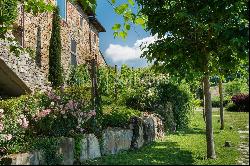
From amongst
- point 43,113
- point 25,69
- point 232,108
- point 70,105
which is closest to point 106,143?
point 70,105

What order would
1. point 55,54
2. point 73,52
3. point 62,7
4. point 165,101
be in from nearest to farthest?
1. point 165,101
2. point 55,54
3. point 62,7
4. point 73,52

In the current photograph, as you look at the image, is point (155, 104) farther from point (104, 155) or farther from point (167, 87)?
point (104, 155)

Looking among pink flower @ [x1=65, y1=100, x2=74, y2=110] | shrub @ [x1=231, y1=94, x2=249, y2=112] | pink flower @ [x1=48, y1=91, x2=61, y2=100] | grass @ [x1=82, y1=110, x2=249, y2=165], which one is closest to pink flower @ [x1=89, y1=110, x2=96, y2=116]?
pink flower @ [x1=65, y1=100, x2=74, y2=110]

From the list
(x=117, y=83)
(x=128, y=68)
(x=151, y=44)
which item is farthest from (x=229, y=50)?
(x=128, y=68)

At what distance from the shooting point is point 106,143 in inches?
433

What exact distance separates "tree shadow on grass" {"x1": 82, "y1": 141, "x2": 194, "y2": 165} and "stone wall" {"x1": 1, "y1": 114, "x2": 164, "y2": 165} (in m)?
0.33

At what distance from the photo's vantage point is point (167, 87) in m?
18.7

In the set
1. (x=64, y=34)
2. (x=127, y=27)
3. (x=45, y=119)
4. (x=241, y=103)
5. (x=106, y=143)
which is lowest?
(x=106, y=143)

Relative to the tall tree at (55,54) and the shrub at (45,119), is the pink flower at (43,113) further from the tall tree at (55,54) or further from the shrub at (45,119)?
the tall tree at (55,54)

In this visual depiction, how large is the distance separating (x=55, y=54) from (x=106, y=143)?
12.5 m

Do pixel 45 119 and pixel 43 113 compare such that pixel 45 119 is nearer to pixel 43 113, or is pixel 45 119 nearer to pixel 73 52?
pixel 43 113

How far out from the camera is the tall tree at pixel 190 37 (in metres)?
9.16

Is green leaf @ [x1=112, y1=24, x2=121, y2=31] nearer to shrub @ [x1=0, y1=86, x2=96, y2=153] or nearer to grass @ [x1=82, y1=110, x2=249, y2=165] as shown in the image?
grass @ [x1=82, y1=110, x2=249, y2=165]

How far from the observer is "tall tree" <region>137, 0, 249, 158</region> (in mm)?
9156
